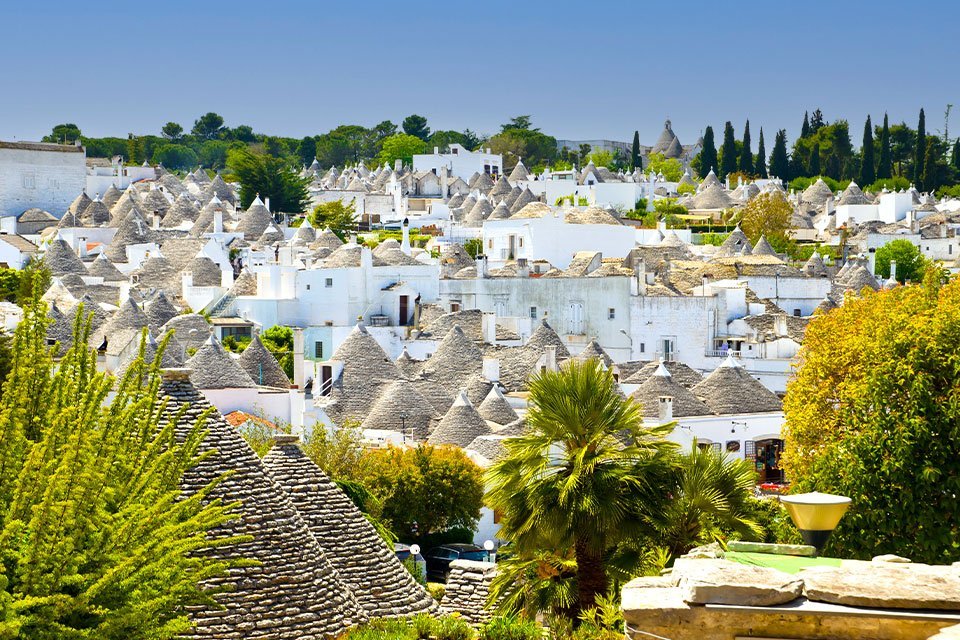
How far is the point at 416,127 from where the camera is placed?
502 feet

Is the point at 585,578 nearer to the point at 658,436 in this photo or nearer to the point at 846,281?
the point at 658,436

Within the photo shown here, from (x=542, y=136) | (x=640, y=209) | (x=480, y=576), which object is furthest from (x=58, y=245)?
(x=542, y=136)

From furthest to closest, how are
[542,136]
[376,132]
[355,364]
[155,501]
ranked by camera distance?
[376,132], [542,136], [355,364], [155,501]

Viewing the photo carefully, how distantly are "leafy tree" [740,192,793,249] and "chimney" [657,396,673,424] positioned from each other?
43918 mm

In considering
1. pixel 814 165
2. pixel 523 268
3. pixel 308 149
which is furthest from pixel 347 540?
pixel 308 149

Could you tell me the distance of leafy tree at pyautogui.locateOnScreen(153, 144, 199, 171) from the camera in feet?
479

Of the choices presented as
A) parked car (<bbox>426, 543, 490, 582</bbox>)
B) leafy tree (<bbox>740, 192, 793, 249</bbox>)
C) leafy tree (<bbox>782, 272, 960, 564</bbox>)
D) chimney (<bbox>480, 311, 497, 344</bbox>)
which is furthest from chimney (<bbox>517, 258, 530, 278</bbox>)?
leafy tree (<bbox>782, 272, 960, 564</bbox>)

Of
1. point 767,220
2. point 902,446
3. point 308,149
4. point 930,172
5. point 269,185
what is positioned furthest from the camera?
point 308,149

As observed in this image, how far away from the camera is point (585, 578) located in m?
14.3

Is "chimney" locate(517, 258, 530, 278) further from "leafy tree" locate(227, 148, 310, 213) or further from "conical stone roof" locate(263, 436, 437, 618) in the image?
"conical stone roof" locate(263, 436, 437, 618)

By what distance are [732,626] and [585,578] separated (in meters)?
6.12

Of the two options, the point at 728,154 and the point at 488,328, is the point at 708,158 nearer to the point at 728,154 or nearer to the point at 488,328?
the point at 728,154

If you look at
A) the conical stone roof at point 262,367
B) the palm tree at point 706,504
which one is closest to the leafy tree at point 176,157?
the conical stone roof at point 262,367

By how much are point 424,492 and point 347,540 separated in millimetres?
18090
